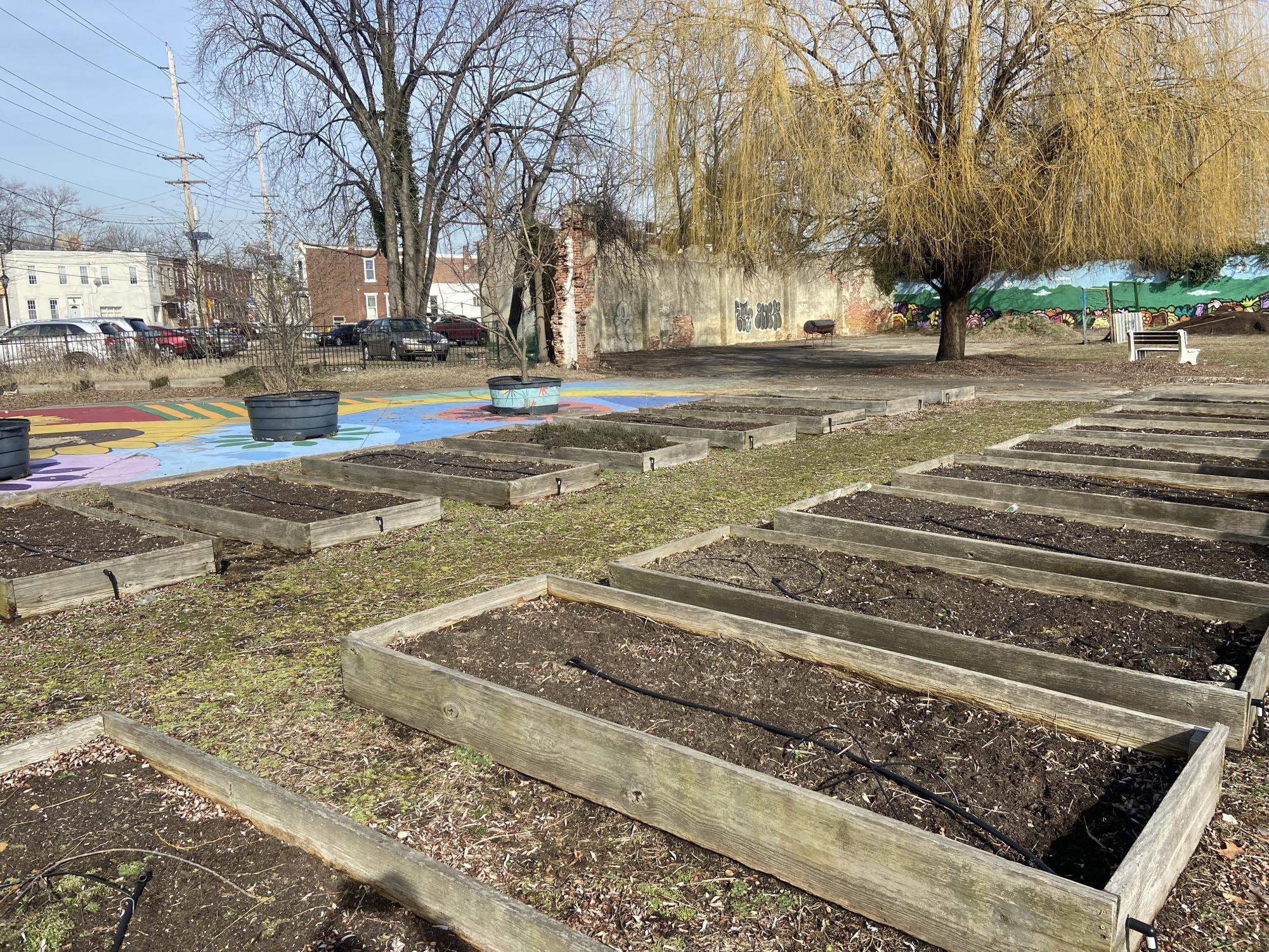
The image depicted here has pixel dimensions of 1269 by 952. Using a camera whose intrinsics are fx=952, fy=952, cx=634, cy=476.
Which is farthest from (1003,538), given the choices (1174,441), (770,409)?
(770,409)

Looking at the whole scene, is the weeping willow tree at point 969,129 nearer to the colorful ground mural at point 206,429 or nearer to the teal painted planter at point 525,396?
the colorful ground mural at point 206,429

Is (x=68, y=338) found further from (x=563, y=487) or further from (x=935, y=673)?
(x=935, y=673)

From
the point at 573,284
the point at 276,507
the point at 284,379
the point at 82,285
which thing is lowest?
the point at 276,507

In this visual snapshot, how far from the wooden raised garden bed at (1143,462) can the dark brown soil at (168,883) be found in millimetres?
6215

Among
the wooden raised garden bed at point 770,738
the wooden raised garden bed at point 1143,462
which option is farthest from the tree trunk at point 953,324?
the wooden raised garden bed at point 770,738

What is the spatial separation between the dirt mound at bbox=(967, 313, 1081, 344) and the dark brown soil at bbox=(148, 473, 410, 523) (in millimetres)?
28035

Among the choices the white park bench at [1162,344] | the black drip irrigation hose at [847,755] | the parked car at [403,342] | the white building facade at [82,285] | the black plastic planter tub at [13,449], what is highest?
the white building facade at [82,285]

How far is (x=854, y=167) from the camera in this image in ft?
49.9

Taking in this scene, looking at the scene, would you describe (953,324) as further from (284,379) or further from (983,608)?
(983,608)

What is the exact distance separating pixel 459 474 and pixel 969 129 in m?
10.6

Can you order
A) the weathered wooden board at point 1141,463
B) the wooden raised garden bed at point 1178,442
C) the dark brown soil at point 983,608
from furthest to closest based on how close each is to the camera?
the wooden raised garden bed at point 1178,442
the weathered wooden board at point 1141,463
the dark brown soil at point 983,608

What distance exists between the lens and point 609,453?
8641 mm

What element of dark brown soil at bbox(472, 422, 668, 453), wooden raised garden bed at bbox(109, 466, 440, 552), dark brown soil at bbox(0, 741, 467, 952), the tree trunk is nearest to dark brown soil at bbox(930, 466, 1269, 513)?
dark brown soil at bbox(472, 422, 668, 453)

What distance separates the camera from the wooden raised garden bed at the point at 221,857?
231 cm
